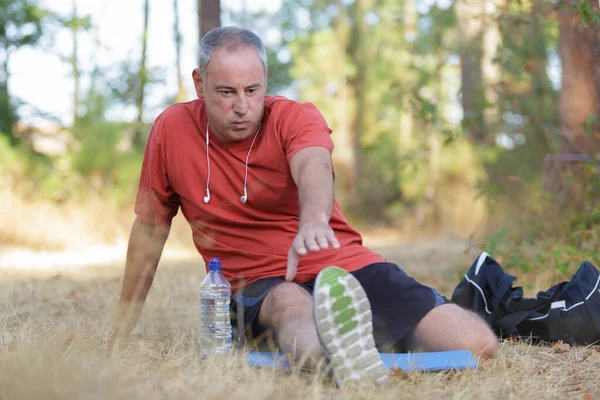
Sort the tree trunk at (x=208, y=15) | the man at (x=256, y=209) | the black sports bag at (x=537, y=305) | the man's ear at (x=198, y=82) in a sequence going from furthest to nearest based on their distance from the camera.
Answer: the tree trunk at (x=208, y=15), the black sports bag at (x=537, y=305), the man's ear at (x=198, y=82), the man at (x=256, y=209)

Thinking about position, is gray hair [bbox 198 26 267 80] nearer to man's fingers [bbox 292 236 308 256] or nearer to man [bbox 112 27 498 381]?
man [bbox 112 27 498 381]

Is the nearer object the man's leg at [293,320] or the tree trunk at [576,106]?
the man's leg at [293,320]

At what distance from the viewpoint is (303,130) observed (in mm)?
3328

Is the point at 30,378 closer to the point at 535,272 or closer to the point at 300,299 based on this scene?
the point at 300,299

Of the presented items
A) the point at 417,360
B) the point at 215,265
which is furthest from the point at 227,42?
the point at 417,360

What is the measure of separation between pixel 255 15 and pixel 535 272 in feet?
109

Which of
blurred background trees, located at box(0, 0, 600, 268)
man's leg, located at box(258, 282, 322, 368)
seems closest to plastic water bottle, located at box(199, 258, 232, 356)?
man's leg, located at box(258, 282, 322, 368)

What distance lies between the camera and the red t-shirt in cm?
345

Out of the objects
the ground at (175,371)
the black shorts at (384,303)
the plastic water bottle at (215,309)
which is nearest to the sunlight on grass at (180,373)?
the ground at (175,371)

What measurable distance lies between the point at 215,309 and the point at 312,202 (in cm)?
96

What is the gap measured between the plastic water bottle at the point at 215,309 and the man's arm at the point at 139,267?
0.28 metres

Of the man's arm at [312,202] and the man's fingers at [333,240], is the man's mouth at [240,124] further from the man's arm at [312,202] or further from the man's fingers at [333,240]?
the man's fingers at [333,240]

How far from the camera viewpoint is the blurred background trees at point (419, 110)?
6625mm

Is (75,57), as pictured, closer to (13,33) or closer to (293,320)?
(13,33)
